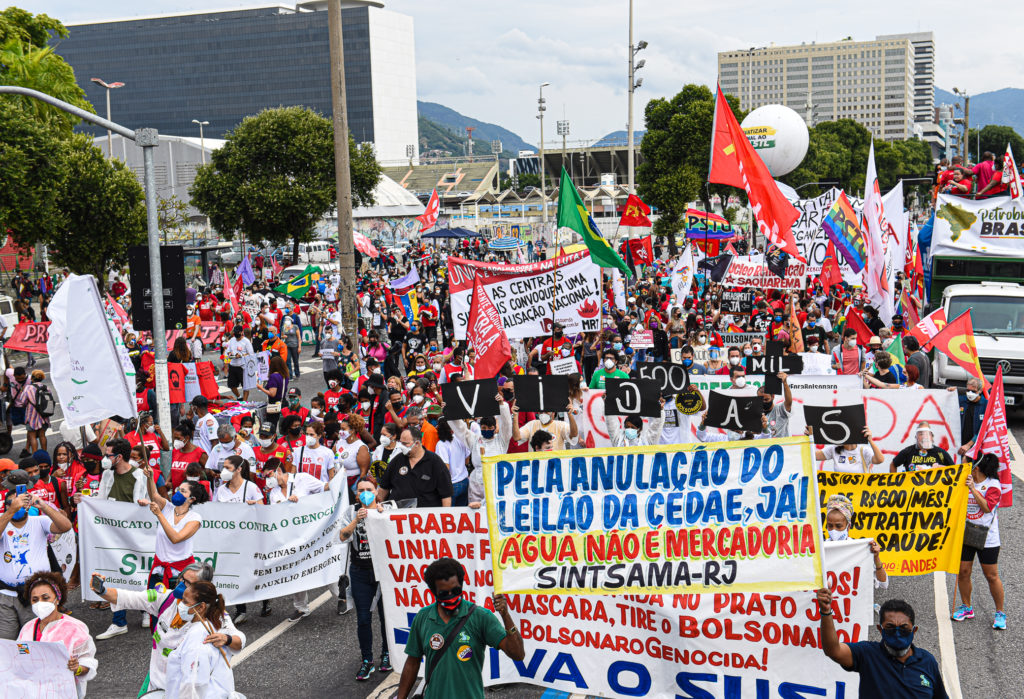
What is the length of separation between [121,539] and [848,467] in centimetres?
635

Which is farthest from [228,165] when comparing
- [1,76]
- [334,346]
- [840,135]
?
[840,135]

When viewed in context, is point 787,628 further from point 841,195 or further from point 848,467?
point 841,195

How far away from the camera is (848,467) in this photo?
8852mm

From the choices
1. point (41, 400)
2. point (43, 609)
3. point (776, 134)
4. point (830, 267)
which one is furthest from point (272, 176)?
point (43, 609)

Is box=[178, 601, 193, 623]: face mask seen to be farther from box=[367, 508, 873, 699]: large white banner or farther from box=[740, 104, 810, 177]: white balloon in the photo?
box=[740, 104, 810, 177]: white balloon

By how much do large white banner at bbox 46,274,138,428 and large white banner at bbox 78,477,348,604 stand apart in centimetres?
117

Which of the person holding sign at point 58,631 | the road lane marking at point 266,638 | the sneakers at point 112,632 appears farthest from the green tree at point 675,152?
the person holding sign at point 58,631

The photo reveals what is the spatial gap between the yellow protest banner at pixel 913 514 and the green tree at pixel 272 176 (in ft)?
139

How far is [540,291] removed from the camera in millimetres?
13430

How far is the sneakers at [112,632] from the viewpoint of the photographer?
329 inches

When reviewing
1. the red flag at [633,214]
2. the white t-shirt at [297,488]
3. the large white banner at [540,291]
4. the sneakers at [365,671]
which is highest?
the red flag at [633,214]

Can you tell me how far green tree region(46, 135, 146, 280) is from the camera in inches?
1353

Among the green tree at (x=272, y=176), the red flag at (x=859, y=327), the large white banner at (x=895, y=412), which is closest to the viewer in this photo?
the large white banner at (x=895, y=412)

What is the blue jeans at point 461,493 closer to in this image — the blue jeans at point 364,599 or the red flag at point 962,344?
the blue jeans at point 364,599
